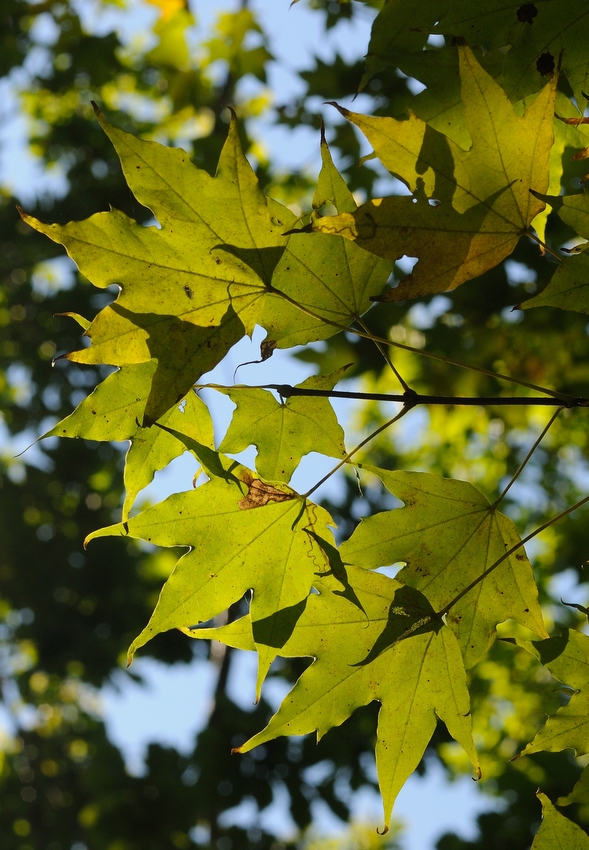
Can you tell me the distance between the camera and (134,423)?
0.85 metres

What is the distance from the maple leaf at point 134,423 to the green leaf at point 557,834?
58 centimetres

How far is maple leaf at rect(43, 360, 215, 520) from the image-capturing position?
0.82m

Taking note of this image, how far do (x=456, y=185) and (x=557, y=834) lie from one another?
0.71 meters

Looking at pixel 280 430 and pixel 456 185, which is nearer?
pixel 456 185

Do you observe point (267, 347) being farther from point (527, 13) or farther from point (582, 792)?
point (582, 792)

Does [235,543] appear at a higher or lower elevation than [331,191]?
lower

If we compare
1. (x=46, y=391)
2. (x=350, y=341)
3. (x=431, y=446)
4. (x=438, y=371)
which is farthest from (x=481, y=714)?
(x=46, y=391)

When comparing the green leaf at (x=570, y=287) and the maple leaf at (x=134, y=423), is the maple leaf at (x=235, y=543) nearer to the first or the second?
the maple leaf at (x=134, y=423)

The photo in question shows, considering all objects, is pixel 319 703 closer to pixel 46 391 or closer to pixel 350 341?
pixel 350 341

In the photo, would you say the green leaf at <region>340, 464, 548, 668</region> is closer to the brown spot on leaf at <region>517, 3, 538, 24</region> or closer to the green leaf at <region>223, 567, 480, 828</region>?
the green leaf at <region>223, 567, 480, 828</region>

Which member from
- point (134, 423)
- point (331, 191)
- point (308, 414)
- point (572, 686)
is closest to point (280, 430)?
point (308, 414)

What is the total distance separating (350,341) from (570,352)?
0.79 m

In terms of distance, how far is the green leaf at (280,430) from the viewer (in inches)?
34.2

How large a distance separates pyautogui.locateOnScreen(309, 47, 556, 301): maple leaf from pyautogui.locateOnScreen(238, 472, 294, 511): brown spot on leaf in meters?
0.27
